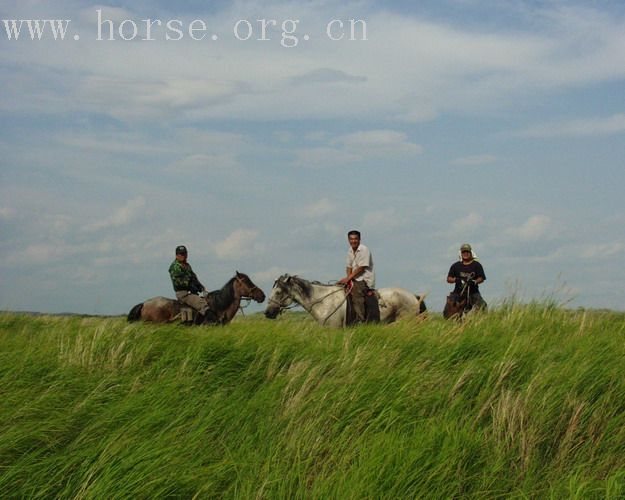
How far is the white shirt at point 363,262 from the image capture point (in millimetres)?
14297

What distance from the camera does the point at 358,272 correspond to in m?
14.5

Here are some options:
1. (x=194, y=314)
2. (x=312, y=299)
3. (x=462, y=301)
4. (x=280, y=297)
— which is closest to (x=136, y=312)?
(x=194, y=314)

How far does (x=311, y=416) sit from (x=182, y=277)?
9438 millimetres

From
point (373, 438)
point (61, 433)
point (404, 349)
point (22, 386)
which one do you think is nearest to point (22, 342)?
point (22, 386)

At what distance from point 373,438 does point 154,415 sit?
164cm

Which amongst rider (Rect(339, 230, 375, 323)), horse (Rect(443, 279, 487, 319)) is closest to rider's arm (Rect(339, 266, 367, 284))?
rider (Rect(339, 230, 375, 323))

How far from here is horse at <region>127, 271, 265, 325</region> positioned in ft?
49.1

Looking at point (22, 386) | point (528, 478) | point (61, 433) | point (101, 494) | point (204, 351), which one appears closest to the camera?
point (101, 494)

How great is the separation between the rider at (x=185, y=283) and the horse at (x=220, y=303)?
0.75 ft

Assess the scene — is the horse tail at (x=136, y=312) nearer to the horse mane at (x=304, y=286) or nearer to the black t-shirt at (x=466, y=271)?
the horse mane at (x=304, y=286)

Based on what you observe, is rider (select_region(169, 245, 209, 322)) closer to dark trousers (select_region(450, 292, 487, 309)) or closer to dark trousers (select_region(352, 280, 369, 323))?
dark trousers (select_region(352, 280, 369, 323))

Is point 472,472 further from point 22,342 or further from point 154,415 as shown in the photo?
point 22,342

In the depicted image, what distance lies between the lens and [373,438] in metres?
5.33

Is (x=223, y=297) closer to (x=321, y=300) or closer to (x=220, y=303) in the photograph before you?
(x=220, y=303)
